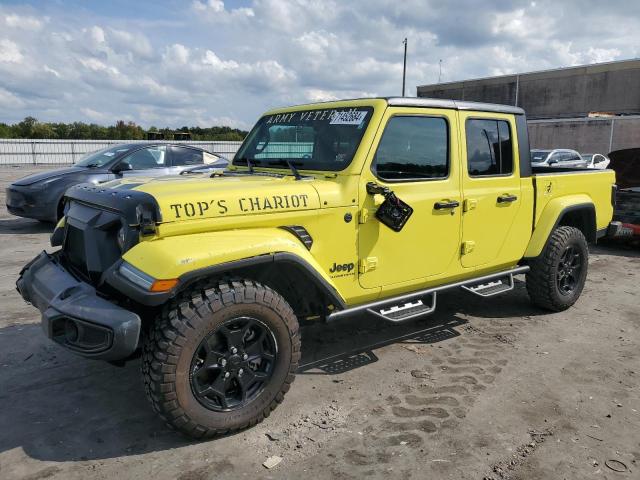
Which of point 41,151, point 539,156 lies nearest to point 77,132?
point 41,151

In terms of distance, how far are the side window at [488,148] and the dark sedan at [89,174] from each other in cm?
625

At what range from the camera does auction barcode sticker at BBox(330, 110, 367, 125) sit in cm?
376

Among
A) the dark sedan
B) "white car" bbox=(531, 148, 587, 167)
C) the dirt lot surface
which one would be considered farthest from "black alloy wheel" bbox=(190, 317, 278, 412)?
"white car" bbox=(531, 148, 587, 167)

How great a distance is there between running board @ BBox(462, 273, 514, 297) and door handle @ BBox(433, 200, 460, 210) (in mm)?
742

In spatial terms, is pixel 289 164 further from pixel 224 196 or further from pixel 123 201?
pixel 123 201

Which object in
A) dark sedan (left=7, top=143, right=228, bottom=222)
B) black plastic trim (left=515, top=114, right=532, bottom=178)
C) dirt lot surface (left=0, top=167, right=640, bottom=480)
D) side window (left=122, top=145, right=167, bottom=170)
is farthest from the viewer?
side window (left=122, top=145, right=167, bottom=170)

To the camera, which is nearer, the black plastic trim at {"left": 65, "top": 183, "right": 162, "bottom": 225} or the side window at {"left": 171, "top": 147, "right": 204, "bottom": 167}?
the black plastic trim at {"left": 65, "top": 183, "right": 162, "bottom": 225}

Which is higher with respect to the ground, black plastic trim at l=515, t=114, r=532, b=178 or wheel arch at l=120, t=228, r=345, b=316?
black plastic trim at l=515, t=114, r=532, b=178

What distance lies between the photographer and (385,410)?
132 inches

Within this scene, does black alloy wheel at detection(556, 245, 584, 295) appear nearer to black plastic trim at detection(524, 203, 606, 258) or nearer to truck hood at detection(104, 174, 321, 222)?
black plastic trim at detection(524, 203, 606, 258)

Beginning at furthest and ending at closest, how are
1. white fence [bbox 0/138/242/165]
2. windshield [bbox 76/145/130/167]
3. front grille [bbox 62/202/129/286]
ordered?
1. white fence [bbox 0/138/242/165]
2. windshield [bbox 76/145/130/167]
3. front grille [bbox 62/202/129/286]

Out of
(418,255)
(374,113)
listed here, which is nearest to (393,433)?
(418,255)

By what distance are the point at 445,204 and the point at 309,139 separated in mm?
1150

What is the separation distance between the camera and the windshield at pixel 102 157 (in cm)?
952
